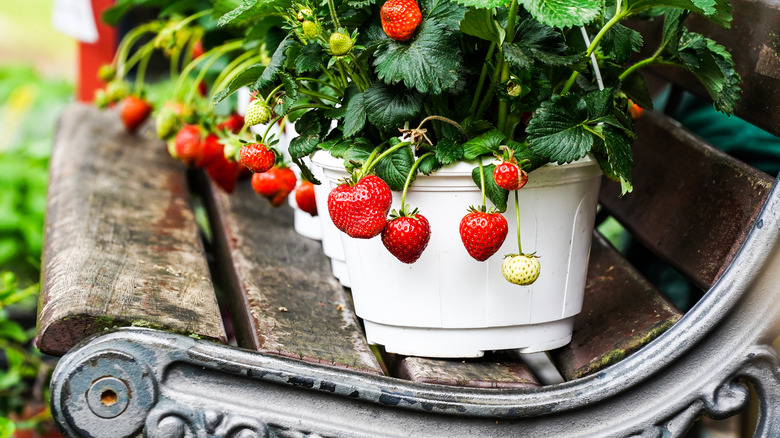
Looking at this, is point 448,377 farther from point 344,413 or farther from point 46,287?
point 46,287

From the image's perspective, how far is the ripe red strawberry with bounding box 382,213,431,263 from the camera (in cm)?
80

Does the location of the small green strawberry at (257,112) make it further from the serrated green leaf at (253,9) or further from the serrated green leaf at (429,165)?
the serrated green leaf at (429,165)

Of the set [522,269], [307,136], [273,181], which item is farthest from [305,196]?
[522,269]

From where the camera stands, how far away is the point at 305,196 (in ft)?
3.86

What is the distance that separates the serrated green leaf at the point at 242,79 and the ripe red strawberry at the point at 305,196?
28 cm

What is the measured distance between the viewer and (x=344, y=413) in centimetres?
83

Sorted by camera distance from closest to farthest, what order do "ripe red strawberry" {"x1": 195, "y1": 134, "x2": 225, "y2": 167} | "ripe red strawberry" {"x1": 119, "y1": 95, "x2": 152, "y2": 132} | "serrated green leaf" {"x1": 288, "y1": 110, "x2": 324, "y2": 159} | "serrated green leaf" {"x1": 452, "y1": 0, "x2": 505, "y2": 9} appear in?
"serrated green leaf" {"x1": 452, "y1": 0, "x2": 505, "y2": 9} → "serrated green leaf" {"x1": 288, "y1": 110, "x2": 324, "y2": 159} → "ripe red strawberry" {"x1": 195, "y1": 134, "x2": 225, "y2": 167} → "ripe red strawberry" {"x1": 119, "y1": 95, "x2": 152, "y2": 132}

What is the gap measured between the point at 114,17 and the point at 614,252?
1243 mm

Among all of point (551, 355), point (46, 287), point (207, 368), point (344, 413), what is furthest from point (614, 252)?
point (46, 287)

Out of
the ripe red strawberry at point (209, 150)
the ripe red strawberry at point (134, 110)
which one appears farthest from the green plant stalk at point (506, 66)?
the ripe red strawberry at point (134, 110)

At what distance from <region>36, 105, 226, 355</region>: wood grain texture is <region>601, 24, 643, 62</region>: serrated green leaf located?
22.2 inches

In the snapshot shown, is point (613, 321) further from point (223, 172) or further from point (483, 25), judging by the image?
point (223, 172)

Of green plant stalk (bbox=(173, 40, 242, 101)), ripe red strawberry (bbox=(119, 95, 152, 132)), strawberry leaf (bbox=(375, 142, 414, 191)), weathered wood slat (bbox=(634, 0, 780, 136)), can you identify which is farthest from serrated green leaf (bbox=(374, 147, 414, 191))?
ripe red strawberry (bbox=(119, 95, 152, 132))

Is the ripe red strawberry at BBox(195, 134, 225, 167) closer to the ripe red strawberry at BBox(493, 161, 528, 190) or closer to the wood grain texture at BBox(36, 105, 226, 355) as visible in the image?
the wood grain texture at BBox(36, 105, 226, 355)
